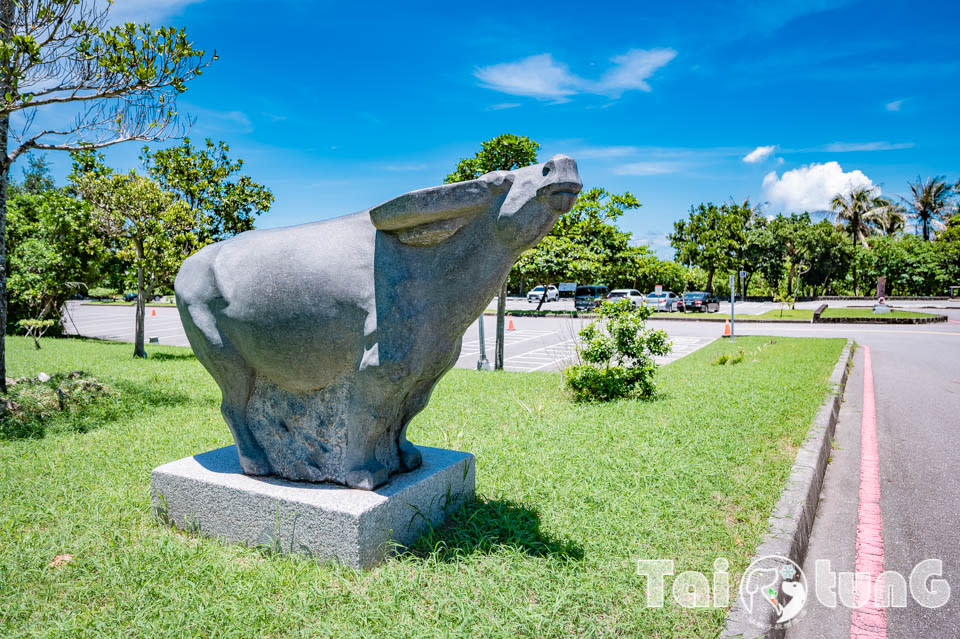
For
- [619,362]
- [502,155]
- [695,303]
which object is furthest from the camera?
[695,303]

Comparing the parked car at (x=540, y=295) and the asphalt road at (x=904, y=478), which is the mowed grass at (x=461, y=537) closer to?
the asphalt road at (x=904, y=478)

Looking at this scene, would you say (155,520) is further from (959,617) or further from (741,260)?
(741,260)

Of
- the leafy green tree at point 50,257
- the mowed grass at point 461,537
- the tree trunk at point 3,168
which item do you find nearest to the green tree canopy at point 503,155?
the mowed grass at point 461,537

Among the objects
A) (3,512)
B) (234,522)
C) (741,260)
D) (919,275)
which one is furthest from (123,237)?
(919,275)

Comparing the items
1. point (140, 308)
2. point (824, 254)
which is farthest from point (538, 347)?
point (824, 254)

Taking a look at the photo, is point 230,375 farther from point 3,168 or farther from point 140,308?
point 140,308

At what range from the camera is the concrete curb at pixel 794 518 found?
8.27ft

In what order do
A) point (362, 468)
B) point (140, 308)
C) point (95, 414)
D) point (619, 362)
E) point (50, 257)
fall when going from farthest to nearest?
point (50, 257), point (140, 308), point (619, 362), point (95, 414), point (362, 468)

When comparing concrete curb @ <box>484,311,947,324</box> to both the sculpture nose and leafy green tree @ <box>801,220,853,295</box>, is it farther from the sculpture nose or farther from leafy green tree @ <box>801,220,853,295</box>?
the sculpture nose

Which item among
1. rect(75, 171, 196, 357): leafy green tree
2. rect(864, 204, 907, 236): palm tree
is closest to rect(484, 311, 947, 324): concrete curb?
rect(75, 171, 196, 357): leafy green tree

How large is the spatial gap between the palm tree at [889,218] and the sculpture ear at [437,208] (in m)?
50.8

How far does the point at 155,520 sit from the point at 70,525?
44 centimetres

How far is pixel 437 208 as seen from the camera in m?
2.76

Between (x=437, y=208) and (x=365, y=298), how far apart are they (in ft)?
1.88
